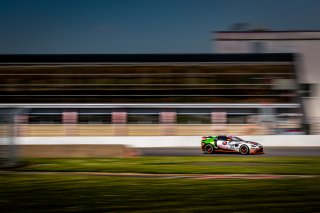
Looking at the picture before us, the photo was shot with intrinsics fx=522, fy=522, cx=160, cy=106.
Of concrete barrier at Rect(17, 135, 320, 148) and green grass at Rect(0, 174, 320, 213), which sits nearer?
green grass at Rect(0, 174, 320, 213)

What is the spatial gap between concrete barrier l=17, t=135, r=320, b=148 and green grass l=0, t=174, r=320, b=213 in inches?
630

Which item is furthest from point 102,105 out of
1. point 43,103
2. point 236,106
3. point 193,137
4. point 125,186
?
point 125,186

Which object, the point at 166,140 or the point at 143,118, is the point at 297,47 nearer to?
the point at 143,118

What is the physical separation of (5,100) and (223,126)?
54.5ft

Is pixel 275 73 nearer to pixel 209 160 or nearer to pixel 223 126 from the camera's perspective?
pixel 223 126

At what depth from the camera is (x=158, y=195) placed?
8.19 m

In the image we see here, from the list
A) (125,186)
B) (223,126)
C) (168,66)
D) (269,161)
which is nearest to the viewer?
(125,186)

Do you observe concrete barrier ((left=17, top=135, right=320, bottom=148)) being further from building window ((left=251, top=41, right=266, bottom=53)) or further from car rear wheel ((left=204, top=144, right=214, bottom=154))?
building window ((left=251, top=41, right=266, bottom=53))

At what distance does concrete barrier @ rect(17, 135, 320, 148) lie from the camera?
2633 cm

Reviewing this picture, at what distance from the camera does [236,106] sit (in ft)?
117

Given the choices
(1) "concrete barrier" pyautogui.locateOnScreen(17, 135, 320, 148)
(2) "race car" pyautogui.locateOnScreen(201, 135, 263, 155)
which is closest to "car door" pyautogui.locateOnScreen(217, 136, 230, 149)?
(2) "race car" pyautogui.locateOnScreen(201, 135, 263, 155)

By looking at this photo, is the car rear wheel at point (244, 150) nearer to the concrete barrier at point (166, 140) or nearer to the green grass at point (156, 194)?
the green grass at point (156, 194)

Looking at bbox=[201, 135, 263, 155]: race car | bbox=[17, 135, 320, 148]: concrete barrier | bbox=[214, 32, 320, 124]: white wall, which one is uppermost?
bbox=[214, 32, 320, 124]: white wall

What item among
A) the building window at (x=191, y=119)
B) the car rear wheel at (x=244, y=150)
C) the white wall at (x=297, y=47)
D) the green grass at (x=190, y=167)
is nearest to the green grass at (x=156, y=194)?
the green grass at (x=190, y=167)
